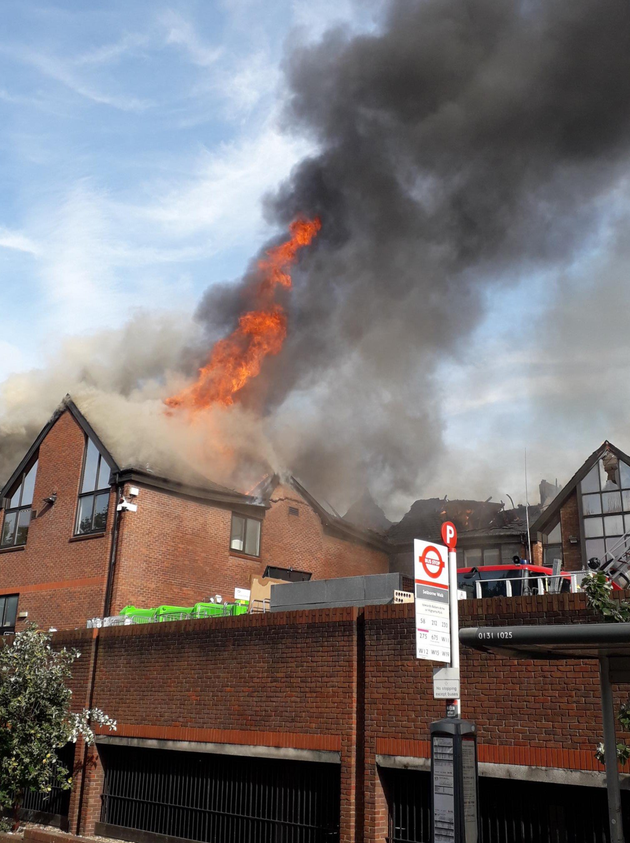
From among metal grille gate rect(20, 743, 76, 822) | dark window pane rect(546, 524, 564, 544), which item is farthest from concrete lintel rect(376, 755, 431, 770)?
dark window pane rect(546, 524, 564, 544)

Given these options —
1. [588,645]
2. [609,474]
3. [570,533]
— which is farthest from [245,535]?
[588,645]

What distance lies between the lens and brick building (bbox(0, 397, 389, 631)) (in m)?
21.5

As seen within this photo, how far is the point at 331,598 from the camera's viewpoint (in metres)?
14.2

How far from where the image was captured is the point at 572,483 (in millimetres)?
26625

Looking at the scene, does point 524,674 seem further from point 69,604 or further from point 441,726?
point 69,604

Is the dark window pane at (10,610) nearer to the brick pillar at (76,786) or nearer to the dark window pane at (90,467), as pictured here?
the dark window pane at (90,467)

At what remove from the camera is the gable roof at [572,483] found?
26.2 m

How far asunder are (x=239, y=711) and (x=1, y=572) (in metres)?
13.8

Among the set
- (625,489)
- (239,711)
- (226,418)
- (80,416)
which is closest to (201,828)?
(239,711)

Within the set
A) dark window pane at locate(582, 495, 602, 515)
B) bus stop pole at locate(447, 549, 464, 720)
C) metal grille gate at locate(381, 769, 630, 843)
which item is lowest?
metal grille gate at locate(381, 769, 630, 843)

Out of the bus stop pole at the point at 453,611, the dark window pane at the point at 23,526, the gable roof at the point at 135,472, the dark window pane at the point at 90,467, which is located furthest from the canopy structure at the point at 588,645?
the dark window pane at the point at 23,526

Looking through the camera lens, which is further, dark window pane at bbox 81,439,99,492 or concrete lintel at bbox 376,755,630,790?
dark window pane at bbox 81,439,99,492

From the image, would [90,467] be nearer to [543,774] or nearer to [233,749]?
[233,749]

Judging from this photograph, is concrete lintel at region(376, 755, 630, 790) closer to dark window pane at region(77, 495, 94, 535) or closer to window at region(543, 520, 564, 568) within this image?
dark window pane at region(77, 495, 94, 535)
